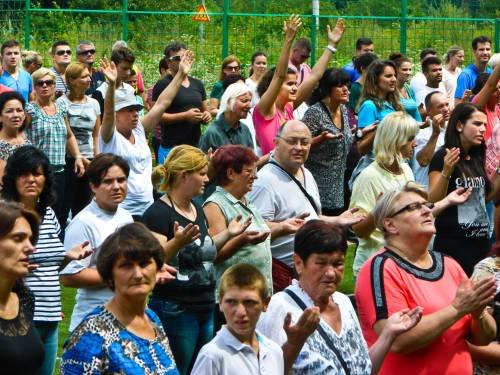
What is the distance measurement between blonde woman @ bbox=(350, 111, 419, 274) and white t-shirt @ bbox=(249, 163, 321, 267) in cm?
37

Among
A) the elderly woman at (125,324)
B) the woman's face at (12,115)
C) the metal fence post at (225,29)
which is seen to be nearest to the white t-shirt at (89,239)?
the elderly woman at (125,324)

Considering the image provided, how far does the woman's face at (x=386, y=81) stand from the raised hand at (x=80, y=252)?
18.7 feet

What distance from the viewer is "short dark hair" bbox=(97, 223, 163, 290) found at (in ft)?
17.3

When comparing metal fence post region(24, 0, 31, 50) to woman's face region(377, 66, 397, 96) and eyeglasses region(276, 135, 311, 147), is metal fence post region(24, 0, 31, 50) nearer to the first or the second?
woman's face region(377, 66, 397, 96)

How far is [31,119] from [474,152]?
4.06 meters

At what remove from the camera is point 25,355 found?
5.34m

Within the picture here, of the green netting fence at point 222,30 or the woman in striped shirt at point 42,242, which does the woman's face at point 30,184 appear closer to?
the woman in striped shirt at point 42,242

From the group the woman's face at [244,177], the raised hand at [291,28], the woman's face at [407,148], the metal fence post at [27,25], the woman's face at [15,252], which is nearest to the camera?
the woman's face at [15,252]

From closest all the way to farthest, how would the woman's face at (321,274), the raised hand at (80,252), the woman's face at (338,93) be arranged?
the woman's face at (321,274) → the raised hand at (80,252) → the woman's face at (338,93)

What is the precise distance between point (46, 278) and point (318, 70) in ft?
16.2

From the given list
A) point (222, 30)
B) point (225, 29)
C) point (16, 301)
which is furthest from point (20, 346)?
point (222, 30)

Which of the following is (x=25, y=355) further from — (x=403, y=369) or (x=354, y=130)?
(x=354, y=130)

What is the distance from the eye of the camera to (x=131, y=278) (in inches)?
206

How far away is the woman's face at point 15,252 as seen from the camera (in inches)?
215
